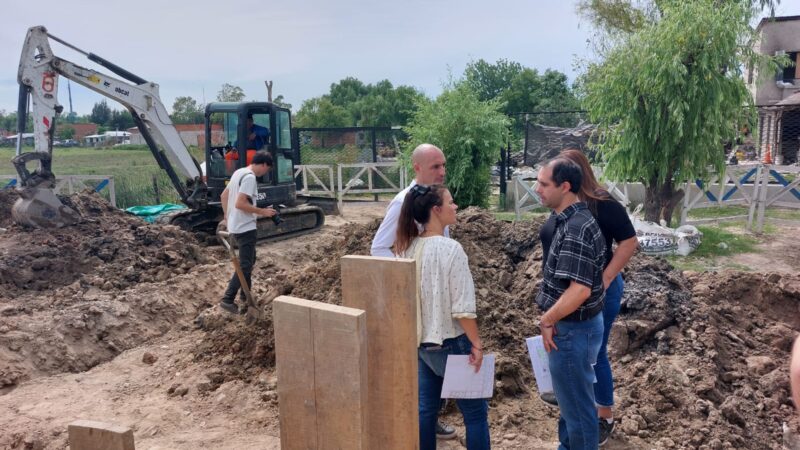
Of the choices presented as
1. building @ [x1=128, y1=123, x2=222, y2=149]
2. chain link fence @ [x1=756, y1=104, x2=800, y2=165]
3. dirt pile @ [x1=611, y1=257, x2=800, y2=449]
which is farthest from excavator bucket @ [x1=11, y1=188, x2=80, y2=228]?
chain link fence @ [x1=756, y1=104, x2=800, y2=165]

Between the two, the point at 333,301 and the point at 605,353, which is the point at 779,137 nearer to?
the point at 333,301

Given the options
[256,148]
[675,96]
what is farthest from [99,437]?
[256,148]

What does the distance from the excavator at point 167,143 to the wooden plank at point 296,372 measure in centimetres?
893

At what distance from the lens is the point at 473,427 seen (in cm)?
311

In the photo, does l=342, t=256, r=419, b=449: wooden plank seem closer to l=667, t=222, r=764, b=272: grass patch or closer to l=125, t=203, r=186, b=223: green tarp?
l=667, t=222, r=764, b=272: grass patch

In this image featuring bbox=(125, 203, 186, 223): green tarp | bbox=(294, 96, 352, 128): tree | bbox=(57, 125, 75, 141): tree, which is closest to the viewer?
bbox=(125, 203, 186, 223): green tarp

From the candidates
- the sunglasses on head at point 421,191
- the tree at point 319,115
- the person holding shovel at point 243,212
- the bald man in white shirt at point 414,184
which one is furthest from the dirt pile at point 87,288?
the tree at point 319,115

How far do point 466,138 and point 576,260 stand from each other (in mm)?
10732

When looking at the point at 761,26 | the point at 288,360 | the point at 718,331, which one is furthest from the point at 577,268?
the point at 761,26

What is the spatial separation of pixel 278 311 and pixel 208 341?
13.2 feet

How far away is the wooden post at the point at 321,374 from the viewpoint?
75.5 inches

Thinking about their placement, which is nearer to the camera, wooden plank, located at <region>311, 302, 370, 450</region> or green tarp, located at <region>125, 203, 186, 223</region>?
wooden plank, located at <region>311, 302, 370, 450</region>

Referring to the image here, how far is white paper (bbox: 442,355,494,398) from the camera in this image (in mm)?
2953

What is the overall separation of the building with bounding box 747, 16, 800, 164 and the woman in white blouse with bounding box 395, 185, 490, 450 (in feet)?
82.3
